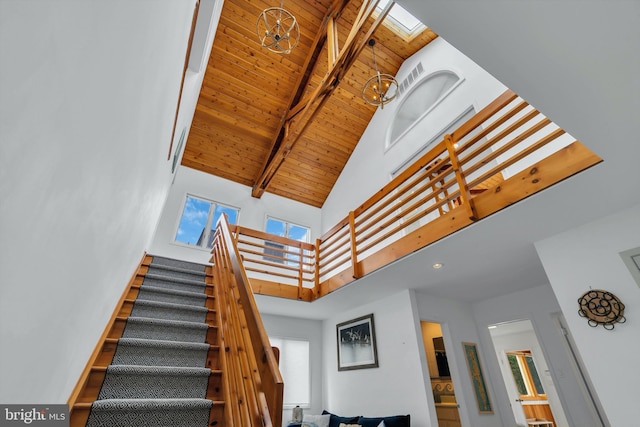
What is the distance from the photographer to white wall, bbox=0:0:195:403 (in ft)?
1.60

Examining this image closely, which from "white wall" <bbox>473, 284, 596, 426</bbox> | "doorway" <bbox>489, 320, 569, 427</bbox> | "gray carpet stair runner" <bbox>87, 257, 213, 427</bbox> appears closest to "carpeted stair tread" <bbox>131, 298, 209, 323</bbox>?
"gray carpet stair runner" <bbox>87, 257, 213, 427</bbox>

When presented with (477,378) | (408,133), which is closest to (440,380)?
(477,378)

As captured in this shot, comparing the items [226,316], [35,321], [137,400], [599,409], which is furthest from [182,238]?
[599,409]

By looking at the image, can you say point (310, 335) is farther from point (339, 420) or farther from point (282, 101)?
point (282, 101)

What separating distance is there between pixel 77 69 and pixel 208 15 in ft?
11.1

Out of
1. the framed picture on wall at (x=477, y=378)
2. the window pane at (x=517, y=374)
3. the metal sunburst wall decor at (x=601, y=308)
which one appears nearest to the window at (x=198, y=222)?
the framed picture on wall at (x=477, y=378)

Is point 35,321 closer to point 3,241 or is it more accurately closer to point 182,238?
point 3,241

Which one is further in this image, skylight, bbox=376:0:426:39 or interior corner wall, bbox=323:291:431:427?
skylight, bbox=376:0:426:39

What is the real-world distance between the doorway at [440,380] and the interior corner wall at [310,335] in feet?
7.13

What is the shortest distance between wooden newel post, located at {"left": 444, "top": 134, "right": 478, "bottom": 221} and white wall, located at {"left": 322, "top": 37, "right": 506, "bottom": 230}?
1587 mm

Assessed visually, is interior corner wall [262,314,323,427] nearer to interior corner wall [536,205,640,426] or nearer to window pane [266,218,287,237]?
window pane [266,218,287,237]

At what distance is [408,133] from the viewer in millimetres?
5883

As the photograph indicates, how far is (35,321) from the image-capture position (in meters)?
0.80

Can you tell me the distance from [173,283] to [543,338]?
5.26 meters
